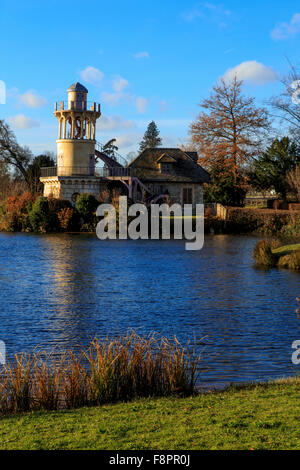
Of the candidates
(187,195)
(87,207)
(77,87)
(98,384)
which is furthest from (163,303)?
(77,87)

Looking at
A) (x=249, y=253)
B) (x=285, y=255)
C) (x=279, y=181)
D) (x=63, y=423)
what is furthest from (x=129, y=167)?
(x=63, y=423)

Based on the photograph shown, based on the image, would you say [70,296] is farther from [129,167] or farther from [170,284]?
[129,167]

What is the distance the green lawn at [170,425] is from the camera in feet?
23.5

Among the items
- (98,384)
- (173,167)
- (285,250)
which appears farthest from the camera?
(173,167)

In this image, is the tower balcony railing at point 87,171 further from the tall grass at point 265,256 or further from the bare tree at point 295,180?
the tall grass at point 265,256

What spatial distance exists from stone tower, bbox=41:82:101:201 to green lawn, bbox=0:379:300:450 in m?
53.6

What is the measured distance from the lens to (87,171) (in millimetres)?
63469

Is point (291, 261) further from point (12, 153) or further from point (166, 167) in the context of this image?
point (12, 153)

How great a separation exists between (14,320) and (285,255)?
60.6ft

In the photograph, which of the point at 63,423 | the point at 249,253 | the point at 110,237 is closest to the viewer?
the point at 63,423

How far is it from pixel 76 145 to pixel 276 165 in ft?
72.0

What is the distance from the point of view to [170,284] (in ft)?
83.7

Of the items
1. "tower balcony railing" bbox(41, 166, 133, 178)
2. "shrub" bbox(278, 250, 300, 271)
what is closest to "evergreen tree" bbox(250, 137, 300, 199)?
"tower balcony railing" bbox(41, 166, 133, 178)

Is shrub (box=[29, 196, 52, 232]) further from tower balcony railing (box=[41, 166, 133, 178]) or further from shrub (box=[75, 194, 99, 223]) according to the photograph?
tower balcony railing (box=[41, 166, 133, 178])
